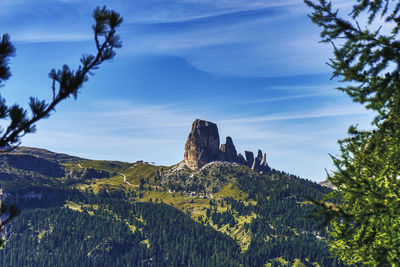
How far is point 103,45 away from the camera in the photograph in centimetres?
1115

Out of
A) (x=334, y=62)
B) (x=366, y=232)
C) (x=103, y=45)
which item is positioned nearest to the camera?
(x=103, y=45)

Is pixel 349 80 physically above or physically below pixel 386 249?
above

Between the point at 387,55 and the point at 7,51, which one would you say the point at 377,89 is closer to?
the point at 387,55

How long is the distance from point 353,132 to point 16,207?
51.0ft

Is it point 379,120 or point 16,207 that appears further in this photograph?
point 379,120

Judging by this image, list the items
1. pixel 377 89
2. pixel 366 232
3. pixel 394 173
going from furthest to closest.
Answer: pixel 394 173 < pixel 366 232 < pixel 377 89

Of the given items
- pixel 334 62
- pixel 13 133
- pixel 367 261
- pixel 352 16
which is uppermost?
pixel 352 16

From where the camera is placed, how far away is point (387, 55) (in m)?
11.7

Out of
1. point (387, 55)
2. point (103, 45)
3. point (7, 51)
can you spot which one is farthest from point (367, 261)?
point (7, 51)

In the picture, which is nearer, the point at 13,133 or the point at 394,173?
the point at 13,133

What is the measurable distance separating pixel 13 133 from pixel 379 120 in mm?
14661

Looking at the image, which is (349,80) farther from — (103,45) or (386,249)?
(103,45)

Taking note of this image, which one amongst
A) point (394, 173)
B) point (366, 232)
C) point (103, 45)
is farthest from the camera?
point (394, 173)

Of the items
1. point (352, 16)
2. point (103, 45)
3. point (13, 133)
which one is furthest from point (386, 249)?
point (13, 133)
